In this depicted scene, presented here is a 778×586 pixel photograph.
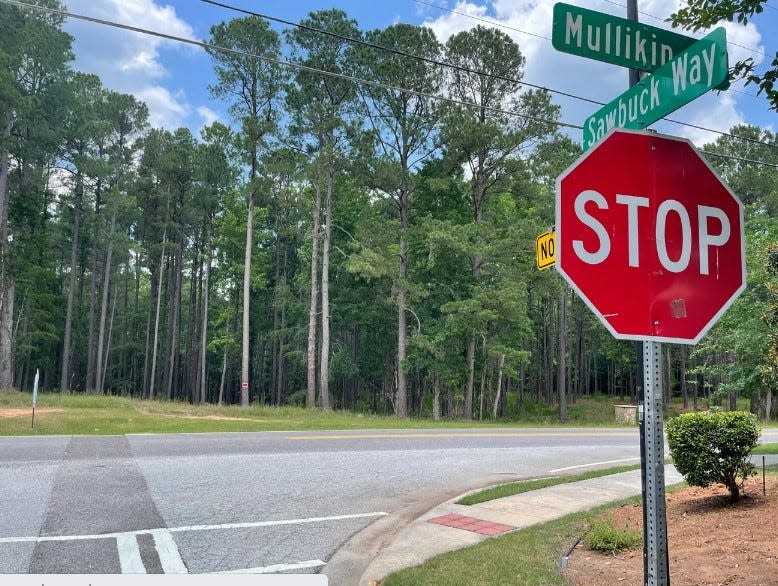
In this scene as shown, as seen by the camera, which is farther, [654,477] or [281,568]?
[281,568]

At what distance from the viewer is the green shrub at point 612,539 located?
557cm

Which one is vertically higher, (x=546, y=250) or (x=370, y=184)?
(x=370, y=184)

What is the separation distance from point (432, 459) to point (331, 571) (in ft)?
22.9

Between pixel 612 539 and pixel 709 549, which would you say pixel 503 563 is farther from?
pixel 709 549

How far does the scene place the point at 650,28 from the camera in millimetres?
3129

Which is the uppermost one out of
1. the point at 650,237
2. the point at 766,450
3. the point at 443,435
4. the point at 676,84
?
the point at 676,84

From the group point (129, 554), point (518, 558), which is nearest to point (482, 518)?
point (518, 558)

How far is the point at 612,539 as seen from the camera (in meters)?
5.61

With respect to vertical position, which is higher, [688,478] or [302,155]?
[302,155]

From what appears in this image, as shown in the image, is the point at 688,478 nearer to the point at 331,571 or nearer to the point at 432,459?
the point at 331,571

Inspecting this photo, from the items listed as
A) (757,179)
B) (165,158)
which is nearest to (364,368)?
(165,158)

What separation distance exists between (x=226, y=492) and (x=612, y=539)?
199 inches

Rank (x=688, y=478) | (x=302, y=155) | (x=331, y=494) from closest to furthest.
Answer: (x=688, y=478), (x=331, y=494), (x=302, y=155)

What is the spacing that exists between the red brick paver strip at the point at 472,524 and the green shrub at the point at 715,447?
2137 mm
